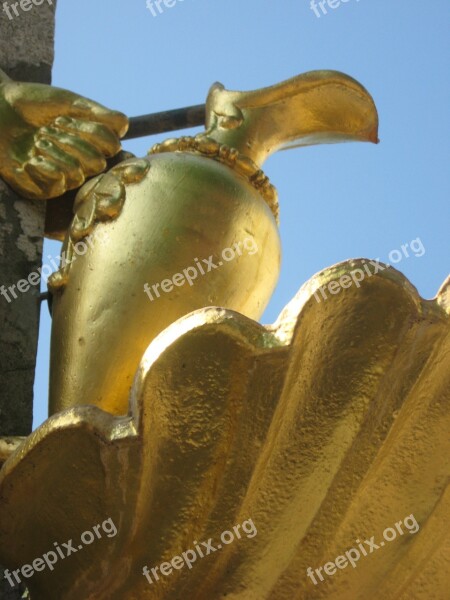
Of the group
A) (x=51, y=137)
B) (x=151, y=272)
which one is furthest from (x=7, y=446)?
(x=51, y=137)

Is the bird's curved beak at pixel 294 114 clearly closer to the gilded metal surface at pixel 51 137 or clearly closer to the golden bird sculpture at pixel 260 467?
the gilded metal surface at pixel 51 137

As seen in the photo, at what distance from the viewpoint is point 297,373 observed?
1.30 metres

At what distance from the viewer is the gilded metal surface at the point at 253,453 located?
4.21 feet

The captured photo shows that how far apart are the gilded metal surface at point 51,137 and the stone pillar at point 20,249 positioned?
0.04m

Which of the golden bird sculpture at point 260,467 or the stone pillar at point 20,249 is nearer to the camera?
the golden bird sculpture at point 260,467

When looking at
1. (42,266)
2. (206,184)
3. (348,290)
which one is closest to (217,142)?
(206,184)

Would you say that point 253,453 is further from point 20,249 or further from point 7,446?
point 20,249

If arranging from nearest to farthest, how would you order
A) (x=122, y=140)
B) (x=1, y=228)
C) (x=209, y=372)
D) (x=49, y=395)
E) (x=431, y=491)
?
(x=209, y=372) < (x=431, y=491) < (x=49, y=395) < (x=1, y=228) < (x=122, y=140)

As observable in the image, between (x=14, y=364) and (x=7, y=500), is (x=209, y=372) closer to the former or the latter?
(x=7, y=500)

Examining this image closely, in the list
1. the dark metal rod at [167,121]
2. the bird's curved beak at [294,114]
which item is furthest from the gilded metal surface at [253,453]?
the dark metal rod at [167,121]

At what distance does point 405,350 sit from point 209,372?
0.66 feet

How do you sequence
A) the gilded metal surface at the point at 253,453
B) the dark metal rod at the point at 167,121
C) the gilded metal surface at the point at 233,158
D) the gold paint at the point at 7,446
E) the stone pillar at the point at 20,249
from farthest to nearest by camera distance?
the dark metal rod at the point at 167,121
the gilded metal surface at the point at 233,158
the stone pillar at the point at 20,249
the gold paint at the point at 7,446
the gilded metal surface at the point at 253,453

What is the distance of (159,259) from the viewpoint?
1.63 meters

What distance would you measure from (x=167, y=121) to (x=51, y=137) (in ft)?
0.94
